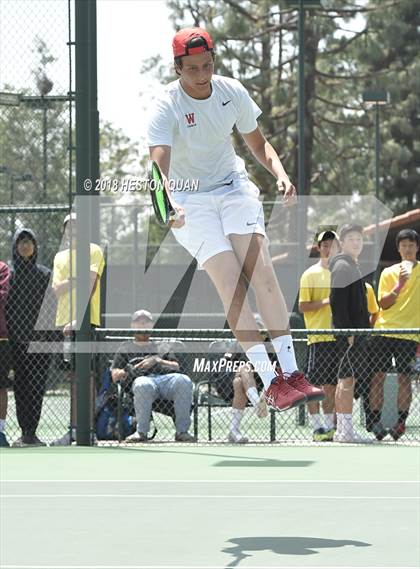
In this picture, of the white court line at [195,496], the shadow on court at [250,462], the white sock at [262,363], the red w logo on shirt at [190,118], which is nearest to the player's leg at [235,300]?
the white sock at [262,363]

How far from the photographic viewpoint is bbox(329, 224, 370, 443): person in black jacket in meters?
10.9

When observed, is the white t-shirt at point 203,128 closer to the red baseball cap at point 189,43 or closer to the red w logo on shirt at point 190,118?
the red w logo on shirt at point 190,118

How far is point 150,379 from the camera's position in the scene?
37.3 ft

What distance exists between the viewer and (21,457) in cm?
1043

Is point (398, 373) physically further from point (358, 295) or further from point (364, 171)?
point (364, 171)

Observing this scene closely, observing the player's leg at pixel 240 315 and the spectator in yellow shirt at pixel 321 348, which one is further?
the spectator in yellow shirt at pixel 321 348

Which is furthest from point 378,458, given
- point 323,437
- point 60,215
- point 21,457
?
point 60,215

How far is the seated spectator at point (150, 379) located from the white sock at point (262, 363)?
A: 191 inches

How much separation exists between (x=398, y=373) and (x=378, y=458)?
4.43ft

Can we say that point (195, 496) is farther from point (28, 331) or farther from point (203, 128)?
point (28, 331)

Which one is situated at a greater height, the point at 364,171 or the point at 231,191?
the point at 364,171

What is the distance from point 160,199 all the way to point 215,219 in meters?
0.51

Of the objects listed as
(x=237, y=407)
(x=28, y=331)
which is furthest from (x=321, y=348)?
(x=28, y=331)

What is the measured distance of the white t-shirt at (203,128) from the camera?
610 cm
